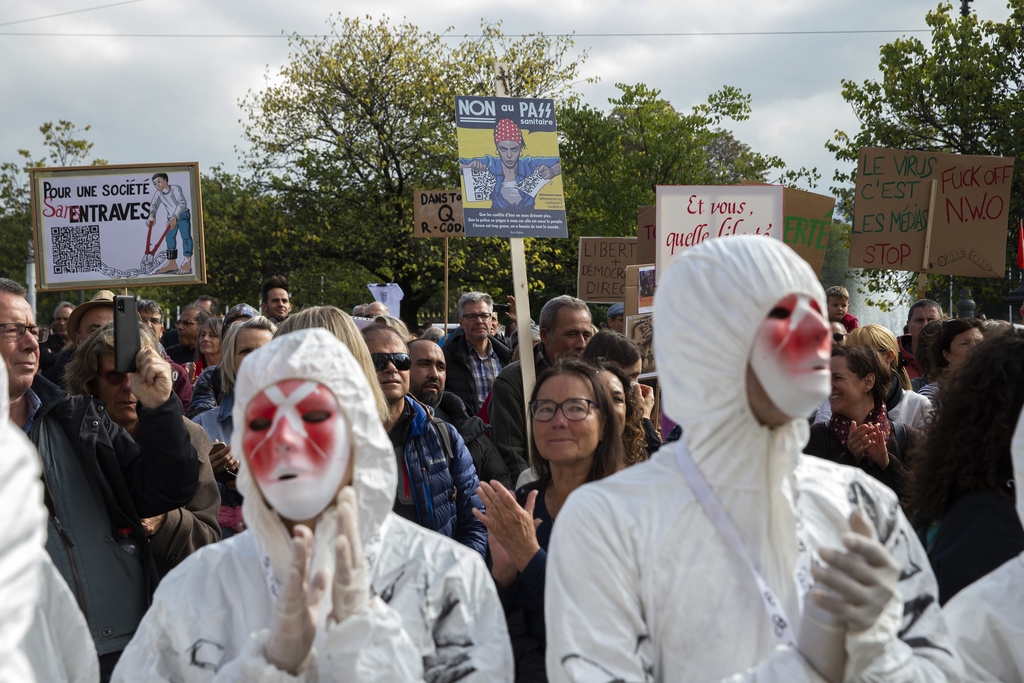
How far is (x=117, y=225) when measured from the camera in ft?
21.4

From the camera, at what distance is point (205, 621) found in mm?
2139

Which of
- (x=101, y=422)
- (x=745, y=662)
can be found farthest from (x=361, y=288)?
(x=745, y=662)

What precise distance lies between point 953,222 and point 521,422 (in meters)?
4.13

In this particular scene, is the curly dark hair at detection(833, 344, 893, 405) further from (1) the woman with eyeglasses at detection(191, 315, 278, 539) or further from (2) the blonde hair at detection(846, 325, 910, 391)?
(1) the woman with eyeglasses at detection(191, 315, 278, 539)

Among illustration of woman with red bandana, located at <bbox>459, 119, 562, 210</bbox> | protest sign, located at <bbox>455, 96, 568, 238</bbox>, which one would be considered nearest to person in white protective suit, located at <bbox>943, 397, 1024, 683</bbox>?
protest sign, located at <bbox>455, 96, 568, 238</bbox>

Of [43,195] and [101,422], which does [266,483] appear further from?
[43,195]

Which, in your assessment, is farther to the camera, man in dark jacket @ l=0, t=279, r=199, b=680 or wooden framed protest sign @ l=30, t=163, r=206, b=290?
wooden framed protest sign @ l=30, t=163, r=206, b=290

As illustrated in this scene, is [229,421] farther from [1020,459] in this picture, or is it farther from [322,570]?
[1020,459]

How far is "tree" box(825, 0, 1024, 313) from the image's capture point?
1812 centimetres

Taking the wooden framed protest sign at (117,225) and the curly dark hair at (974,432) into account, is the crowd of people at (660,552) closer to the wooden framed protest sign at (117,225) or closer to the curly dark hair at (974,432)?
the curly dark hair at (974,432)

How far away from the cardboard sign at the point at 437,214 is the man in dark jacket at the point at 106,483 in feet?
18.7

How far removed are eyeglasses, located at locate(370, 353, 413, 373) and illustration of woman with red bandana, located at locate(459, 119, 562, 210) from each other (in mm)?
2824

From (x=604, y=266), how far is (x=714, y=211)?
11.9 ft

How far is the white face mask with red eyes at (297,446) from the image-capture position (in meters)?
Answer: 2.04
